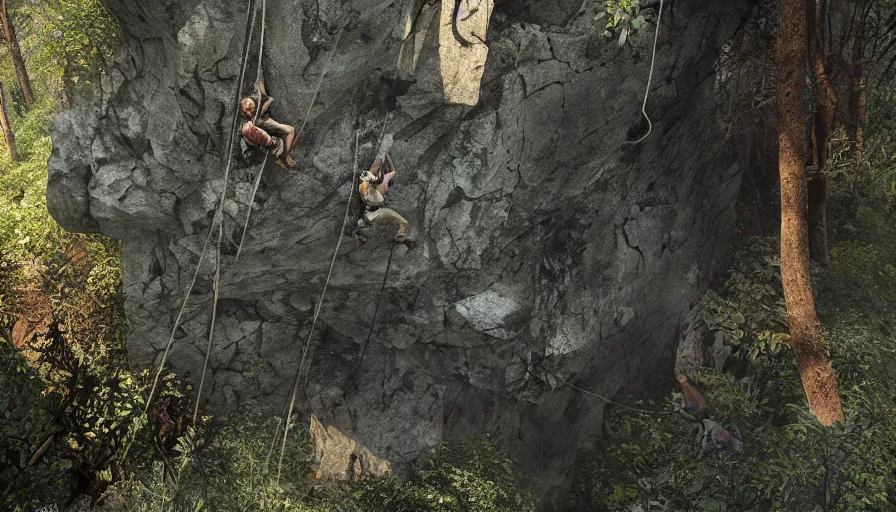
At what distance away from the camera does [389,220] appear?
8070mm

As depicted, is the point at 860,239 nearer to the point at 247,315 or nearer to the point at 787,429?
the point at 787,429

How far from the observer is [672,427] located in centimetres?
1067

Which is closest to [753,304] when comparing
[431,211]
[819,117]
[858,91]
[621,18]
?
[819,117]

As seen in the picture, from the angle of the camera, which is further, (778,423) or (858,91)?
(858,91)

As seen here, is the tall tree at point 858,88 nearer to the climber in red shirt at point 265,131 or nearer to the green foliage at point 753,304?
the green foliage at point 753,304

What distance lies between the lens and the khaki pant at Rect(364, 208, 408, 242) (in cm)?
789

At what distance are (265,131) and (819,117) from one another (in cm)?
789

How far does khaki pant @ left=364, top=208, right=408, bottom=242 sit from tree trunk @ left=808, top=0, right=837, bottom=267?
20.2 ft

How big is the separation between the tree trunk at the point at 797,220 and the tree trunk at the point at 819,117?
5.08 feet

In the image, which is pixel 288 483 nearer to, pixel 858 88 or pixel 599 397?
pixel 599 397

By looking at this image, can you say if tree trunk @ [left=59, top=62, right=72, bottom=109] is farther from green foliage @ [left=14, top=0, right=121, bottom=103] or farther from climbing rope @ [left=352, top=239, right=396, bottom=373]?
climbing rope @ [left=352, top=239, right=396, bottom=373]

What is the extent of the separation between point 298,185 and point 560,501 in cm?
681

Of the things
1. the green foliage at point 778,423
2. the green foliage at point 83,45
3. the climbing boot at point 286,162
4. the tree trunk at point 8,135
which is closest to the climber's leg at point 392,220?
the climbing boot at point 286,162

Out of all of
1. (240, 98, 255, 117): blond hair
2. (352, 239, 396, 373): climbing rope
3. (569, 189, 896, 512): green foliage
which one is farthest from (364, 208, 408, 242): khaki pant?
(569, 189, 896, 512): green foliage
